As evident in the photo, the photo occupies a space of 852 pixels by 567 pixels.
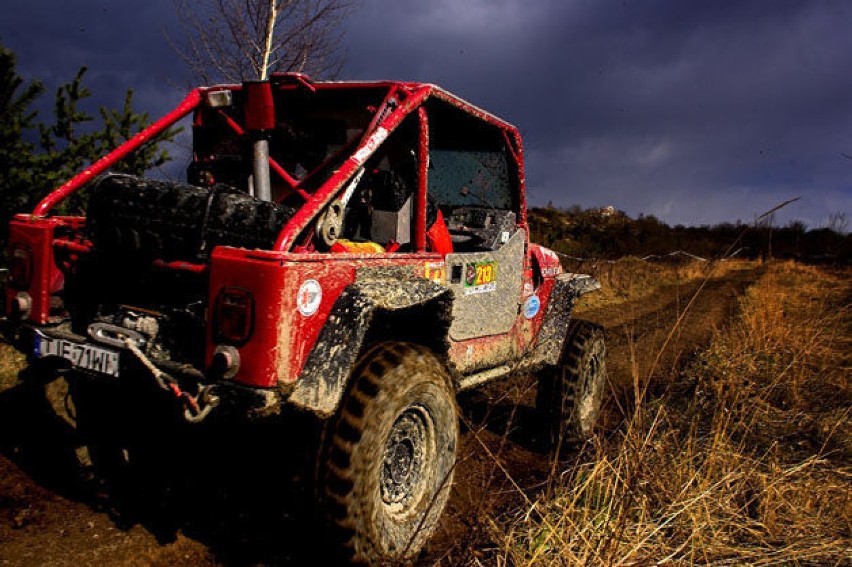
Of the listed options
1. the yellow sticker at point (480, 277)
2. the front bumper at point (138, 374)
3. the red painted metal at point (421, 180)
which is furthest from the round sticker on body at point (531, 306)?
the front bumper at point (138, 374)

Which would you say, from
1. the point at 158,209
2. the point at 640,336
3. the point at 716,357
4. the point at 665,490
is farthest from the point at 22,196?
the point at 640,336

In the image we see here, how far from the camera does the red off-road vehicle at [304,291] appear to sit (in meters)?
2.07

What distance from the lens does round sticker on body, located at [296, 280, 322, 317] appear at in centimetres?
209

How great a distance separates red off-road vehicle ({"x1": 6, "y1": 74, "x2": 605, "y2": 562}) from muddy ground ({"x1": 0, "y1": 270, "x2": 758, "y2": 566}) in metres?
0.25

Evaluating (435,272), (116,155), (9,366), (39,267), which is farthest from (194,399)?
(9,366)

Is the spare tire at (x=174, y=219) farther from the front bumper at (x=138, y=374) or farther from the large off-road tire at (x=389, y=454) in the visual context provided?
the large off-road tire at (x=389, y=454)

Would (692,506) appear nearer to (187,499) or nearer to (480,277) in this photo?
(480,277)

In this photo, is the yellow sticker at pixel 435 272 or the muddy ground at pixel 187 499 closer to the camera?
the muddy ground at pixel 187 499

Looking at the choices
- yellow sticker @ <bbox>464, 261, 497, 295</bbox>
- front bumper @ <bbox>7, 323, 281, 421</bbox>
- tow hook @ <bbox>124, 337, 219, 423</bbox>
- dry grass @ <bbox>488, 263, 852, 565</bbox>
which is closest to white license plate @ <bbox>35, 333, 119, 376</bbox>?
front bumper @ <bbox>7, 323, 281, 421</bbox>

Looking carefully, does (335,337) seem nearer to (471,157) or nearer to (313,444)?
(313,444)

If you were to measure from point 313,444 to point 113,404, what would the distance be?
1182mm

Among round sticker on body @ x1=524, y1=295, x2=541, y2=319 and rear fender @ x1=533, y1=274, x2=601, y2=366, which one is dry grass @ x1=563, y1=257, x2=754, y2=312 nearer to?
rear fender @ x1=533, y1=274, x2=601, y2=366

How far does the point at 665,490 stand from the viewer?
102 inches

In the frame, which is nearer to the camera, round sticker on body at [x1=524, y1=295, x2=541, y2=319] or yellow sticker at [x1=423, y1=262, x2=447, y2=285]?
yellow sticker at [x1=423, y1=262, x2=447, y2=285]
